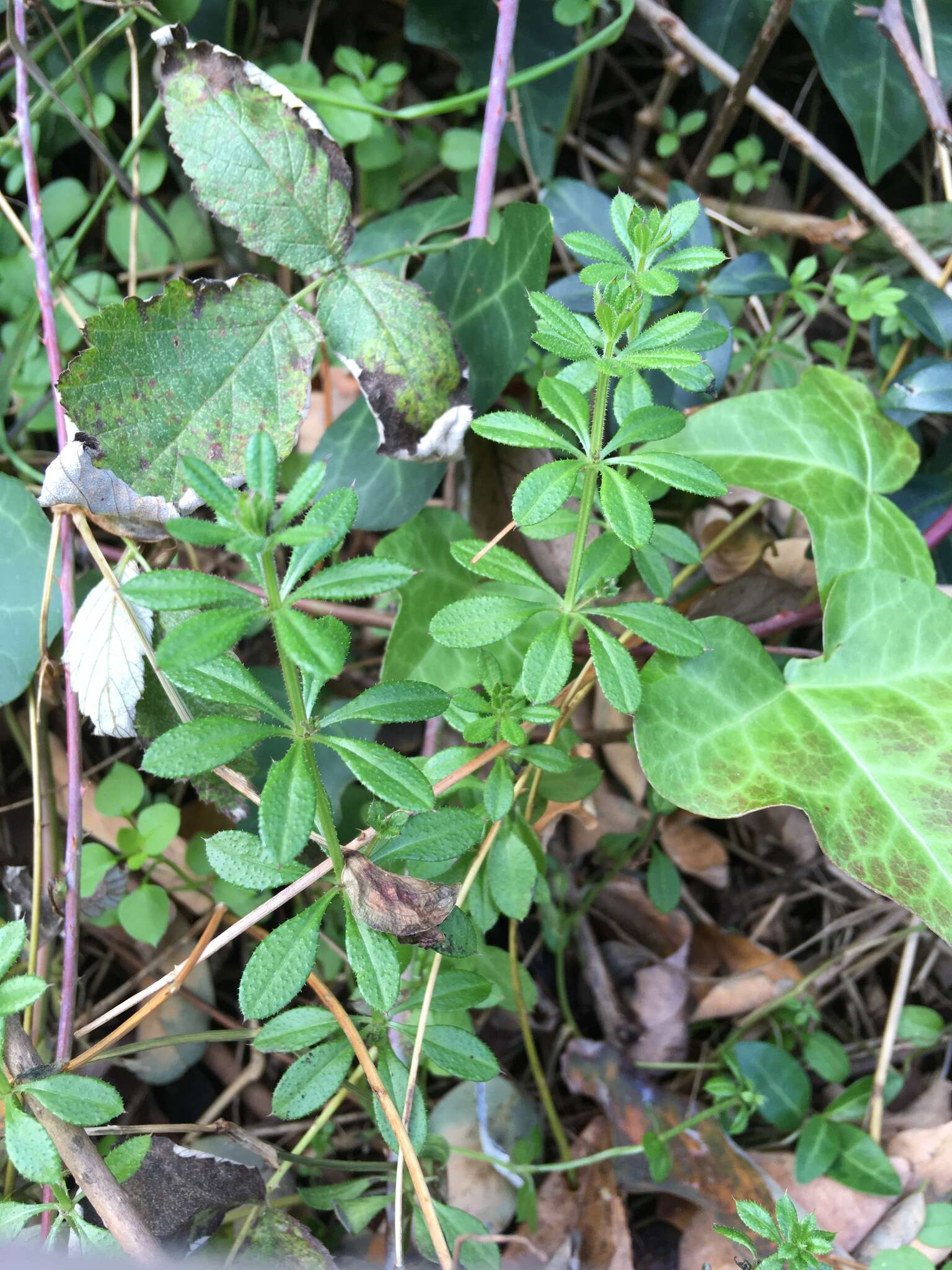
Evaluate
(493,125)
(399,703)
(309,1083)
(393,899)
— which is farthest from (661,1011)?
(493,125)

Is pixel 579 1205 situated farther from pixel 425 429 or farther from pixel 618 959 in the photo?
pixel 425 429

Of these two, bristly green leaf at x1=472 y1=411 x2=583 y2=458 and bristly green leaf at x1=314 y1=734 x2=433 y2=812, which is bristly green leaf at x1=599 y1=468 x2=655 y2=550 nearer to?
bristly green leaf at x1=472 y1=411 x2=583 y2=458

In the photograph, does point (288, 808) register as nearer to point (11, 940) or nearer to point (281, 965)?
point (281, 965)

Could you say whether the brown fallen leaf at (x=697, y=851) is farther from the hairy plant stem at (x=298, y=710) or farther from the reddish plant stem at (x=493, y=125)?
the reddish plant stem at (x=493, y=125)

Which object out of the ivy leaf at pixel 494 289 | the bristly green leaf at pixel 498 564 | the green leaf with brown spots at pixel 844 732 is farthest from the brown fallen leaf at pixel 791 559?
the bristly green leaf at pixel 498 564

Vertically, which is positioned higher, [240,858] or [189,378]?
[189,378]

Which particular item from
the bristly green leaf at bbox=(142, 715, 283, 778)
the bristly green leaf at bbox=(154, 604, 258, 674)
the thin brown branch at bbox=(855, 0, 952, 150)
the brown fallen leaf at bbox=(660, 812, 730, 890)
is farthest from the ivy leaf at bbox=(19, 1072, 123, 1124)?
the thin brown branch at bbox=(855, 0, 952, 150)

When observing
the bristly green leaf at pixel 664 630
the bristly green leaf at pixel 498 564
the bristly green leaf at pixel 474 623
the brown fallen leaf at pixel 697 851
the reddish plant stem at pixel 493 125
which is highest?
the reddish plant stem at pixel 493 125
